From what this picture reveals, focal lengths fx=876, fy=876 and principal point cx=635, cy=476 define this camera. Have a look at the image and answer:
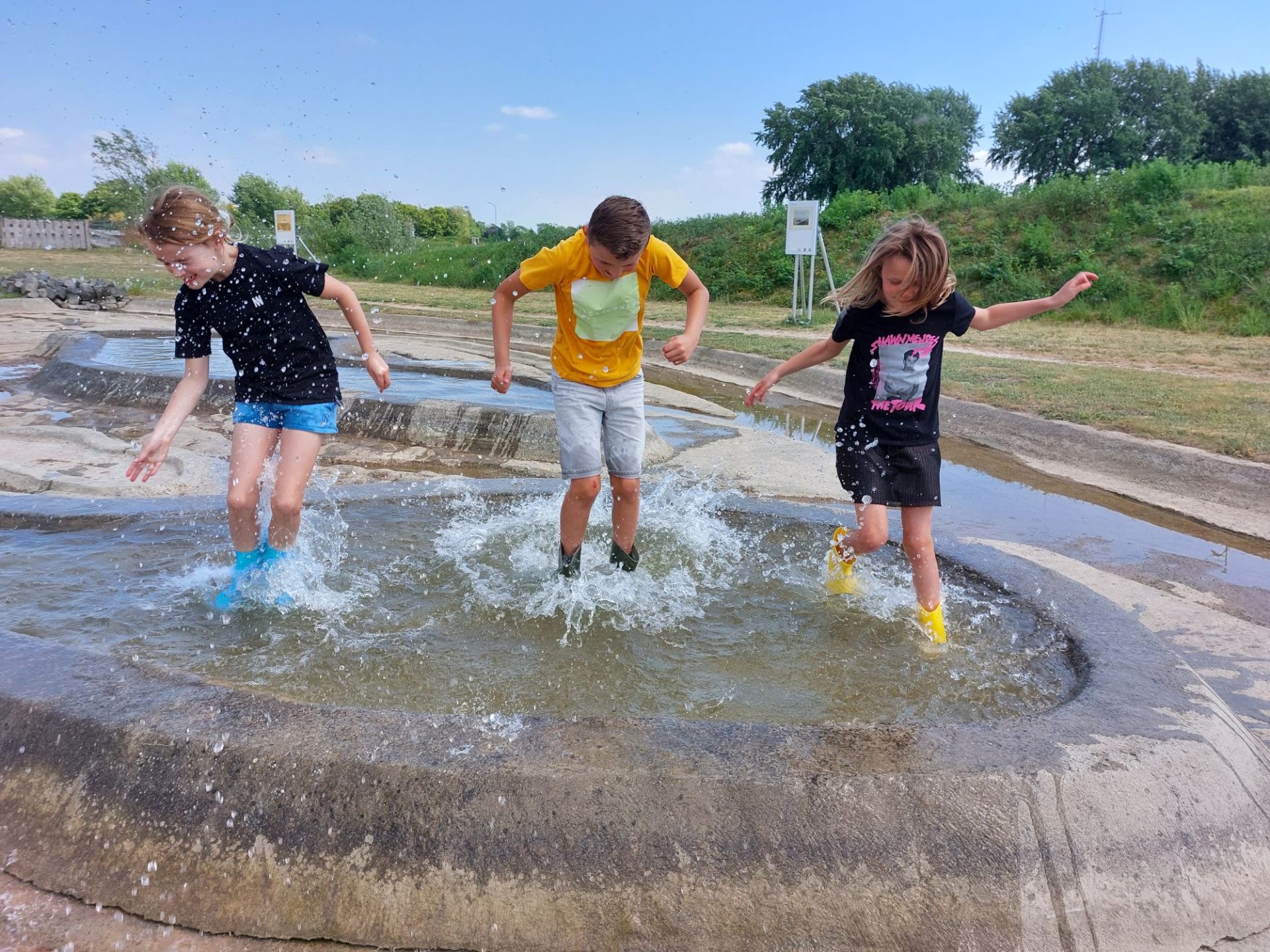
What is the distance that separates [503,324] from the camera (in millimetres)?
3420

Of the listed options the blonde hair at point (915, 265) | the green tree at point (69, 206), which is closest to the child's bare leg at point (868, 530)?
the blonde hair at point (915, 265)

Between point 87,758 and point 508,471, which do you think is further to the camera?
point 508,471

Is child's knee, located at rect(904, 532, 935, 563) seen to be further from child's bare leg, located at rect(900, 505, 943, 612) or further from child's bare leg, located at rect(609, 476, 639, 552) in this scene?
child's bare leg, located at rect(609, 476, 639, 552)

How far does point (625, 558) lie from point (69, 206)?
2884 inches

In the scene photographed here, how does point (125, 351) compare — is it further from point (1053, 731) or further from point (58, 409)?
point (1053, 731)

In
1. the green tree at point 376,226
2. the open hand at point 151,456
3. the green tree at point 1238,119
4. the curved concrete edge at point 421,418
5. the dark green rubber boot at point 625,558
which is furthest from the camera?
the green tree at point 376,226

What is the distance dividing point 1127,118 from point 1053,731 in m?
38.6

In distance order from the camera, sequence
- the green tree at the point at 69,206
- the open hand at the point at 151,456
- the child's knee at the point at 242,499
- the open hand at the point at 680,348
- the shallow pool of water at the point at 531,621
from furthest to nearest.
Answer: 1. the green tree at the point at 69,206
2. the open hand at the point at 680,348
3. the child's knee at the point at 242,499
4. the open hand at the point at 151,456
5. the shallow pool of water at the point at 531,621

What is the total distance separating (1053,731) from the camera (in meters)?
1.96

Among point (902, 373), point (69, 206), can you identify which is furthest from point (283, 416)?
point (69, 206)

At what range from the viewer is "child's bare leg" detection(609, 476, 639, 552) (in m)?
3.41

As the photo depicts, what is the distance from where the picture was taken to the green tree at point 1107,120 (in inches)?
1291

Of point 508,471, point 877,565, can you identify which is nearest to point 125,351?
point 508,471

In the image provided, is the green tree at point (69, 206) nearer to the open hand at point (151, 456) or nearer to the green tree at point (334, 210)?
the green tree at point (334, 210)
